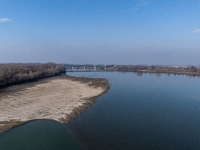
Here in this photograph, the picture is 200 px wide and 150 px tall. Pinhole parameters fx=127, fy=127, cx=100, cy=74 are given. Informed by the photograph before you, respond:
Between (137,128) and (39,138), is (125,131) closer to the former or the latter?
(137,128)

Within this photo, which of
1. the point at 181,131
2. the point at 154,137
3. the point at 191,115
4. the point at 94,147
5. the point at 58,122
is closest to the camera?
the point at 94,147

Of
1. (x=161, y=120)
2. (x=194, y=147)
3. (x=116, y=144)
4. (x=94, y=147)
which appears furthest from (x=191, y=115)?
(x=94, y=147)

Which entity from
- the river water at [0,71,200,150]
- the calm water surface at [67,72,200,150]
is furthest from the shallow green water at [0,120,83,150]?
the calm water surface at [67,72,200,150]

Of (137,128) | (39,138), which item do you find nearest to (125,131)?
(137,128)

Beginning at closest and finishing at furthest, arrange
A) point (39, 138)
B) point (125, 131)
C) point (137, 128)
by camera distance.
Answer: point (39, 138)
point (125, 131)
point (137, 128)

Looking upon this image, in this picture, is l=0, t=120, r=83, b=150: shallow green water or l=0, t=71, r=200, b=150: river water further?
l=0, t=71, r=200, b=150: river water

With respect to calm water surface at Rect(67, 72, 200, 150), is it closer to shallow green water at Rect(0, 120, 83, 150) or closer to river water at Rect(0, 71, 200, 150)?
river water at Rect(0, 71, 200, 150)

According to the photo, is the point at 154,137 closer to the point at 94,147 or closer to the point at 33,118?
the point at 94,147

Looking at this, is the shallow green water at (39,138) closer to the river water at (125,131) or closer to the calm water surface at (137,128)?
the river water at (125,131)

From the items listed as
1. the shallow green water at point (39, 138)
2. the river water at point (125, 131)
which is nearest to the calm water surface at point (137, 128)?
the river water at point (125, 131)
